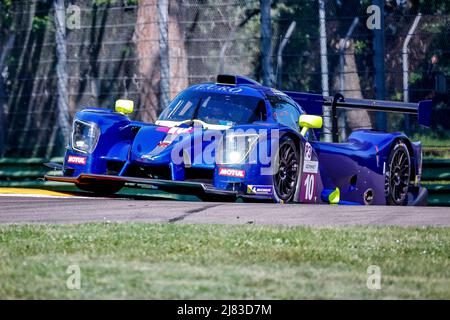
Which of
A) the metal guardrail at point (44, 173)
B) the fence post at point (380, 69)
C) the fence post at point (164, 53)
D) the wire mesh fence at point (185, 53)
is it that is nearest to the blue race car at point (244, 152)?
the fence post at point (380, 69)

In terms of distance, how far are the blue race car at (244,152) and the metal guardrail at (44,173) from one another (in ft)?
4.76

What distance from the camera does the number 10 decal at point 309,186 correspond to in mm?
12586

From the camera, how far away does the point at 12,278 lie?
7059mm

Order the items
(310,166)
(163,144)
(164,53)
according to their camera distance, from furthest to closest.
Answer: (164,53)
(310,166)
(163,144)

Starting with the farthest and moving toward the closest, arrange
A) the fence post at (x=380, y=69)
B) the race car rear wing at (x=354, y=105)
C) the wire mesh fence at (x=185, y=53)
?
the wire mesh fence at (x=185, y=53)
the fence post at (x=380, y=69)
the race car rear wing at (x=354, y=105)

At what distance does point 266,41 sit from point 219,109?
347cm

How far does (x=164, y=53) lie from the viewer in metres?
16.7

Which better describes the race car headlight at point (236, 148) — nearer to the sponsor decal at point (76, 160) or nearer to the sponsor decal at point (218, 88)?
the sponsor decal at point (218, 88)

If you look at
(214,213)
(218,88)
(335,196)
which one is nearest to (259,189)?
(214,213)

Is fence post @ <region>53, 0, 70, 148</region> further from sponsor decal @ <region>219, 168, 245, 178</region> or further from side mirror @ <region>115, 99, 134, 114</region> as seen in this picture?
sponsor decal @ <region>219, 168, 245, 178</region>

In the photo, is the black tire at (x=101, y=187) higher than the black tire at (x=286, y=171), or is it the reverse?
the black tire at (x=286, y=171)

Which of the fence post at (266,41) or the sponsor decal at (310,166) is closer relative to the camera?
the sponsor decal at (310,166)

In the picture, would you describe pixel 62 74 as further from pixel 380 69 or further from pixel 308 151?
pixel 308 151
